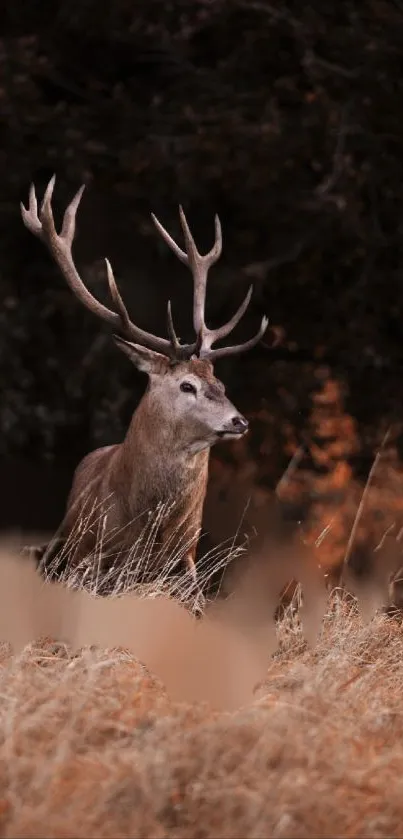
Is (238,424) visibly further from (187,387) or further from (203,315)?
(203,315)

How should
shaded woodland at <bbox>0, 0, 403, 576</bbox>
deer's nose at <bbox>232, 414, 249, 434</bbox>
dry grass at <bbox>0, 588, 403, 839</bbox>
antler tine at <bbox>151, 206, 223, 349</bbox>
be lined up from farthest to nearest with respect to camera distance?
shaded woodland at <bbox>0, 0, 403, 576</bbox>
antler tine at <bbox>151, 206, 223, 349</bbox>
deer's nose at <bbox>232, 414, 249, 434</bbox>
dry grass at <bbox>0, 588, 403, 839</bbox>

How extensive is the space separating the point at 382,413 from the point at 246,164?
189 centimetres

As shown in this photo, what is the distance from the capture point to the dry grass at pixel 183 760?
3.79 metres

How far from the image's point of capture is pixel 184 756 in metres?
3.98

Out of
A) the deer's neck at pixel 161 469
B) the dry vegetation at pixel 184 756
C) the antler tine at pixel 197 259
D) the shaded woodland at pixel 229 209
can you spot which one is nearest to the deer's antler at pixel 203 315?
the antler tine at pixel 197 259

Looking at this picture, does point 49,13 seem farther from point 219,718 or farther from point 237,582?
point 219,718

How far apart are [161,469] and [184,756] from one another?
317 cm

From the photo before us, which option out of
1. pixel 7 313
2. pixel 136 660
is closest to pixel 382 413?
pixel 7 313

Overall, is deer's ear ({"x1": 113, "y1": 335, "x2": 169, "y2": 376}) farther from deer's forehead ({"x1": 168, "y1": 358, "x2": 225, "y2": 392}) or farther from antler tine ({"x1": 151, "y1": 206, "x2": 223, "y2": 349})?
antler tine ({"x1": 151, "y1": 206, "x2": 223, "y2": 349})

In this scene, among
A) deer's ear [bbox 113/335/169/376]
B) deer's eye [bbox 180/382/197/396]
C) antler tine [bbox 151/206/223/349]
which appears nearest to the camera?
deer's eye [bbox 180/382/197/396]

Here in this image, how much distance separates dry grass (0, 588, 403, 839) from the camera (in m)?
3.79

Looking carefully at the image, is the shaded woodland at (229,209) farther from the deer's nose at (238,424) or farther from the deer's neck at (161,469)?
the deer's nose at (238,424)

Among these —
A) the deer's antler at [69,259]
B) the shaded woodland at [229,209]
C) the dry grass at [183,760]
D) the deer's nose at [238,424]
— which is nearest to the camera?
the dry grass at [183,760]

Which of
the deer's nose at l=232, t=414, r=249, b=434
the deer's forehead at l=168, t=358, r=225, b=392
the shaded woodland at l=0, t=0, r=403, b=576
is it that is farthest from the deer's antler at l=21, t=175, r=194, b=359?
the shaded woodland at l=0, t=0, r=403, b=576
